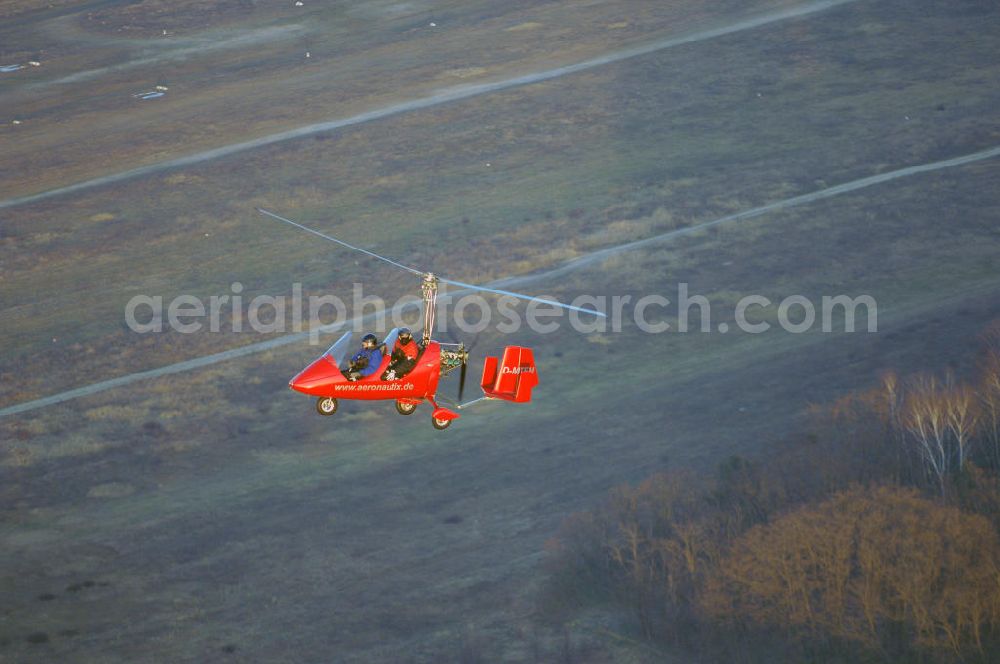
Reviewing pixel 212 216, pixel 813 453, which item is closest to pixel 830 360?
pixel 813 453

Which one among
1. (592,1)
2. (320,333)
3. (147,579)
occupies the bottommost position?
(147,579)

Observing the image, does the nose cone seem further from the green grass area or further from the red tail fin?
the green grass area

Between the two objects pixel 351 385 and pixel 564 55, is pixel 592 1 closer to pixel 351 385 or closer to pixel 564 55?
pixel 564 55

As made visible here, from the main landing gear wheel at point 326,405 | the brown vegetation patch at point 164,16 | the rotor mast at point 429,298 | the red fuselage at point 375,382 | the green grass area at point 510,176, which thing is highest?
the rotor mast at point 429,298

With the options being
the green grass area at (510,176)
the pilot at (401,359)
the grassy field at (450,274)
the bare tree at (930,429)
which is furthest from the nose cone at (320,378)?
the green grass area at (510,176)

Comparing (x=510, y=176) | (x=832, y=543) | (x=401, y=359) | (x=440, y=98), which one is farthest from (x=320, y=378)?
(x=440, y=98)

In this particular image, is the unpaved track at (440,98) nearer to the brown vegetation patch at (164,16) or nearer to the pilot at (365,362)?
the brown vegetation patch at (164,16)

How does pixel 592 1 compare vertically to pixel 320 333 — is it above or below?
above
